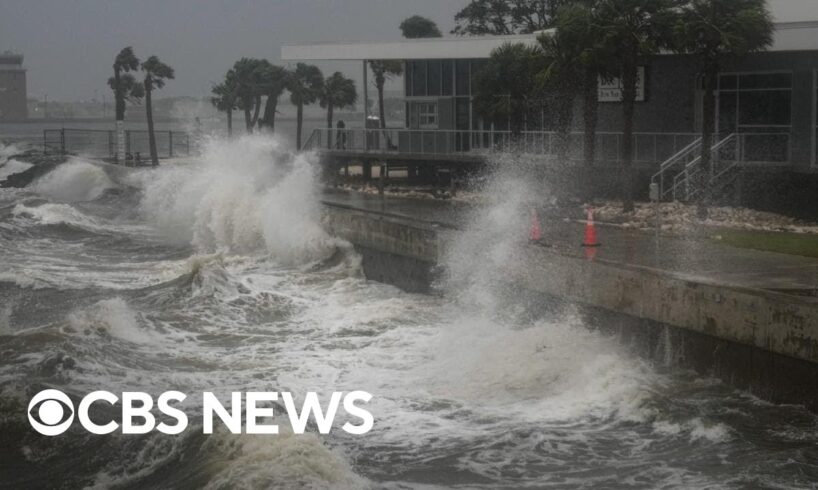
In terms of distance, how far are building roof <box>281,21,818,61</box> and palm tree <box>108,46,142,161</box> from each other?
16.0 metres

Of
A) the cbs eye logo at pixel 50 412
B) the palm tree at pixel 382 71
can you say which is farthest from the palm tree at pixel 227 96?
the cbs eye logo at pixel 50 412

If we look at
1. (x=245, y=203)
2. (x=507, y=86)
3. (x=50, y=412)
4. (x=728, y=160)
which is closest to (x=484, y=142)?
(x=507, y=86)

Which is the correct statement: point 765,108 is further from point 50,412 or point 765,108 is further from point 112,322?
point 50,412

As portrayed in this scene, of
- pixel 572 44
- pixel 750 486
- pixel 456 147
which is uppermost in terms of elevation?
pixel 572 44

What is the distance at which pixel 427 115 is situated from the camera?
3822 cm

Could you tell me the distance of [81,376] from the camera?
14.9 meters

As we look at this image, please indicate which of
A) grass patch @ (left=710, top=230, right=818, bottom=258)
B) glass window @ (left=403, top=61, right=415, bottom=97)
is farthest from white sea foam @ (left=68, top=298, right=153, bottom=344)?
glass window @ (left=403, top=61, right=415, bottom=97)

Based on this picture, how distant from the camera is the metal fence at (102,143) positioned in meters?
68.9

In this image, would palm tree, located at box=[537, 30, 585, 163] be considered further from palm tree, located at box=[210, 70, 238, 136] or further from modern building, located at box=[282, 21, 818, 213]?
palm tree, located at box=[210, 70, 238, 136]

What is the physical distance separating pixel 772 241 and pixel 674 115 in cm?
997

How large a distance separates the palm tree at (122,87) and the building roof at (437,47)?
52.4ft

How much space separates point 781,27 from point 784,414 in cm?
1457

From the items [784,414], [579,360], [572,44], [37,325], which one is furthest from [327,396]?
[572,44]

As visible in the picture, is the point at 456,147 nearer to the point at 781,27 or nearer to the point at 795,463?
the point at 781,27
